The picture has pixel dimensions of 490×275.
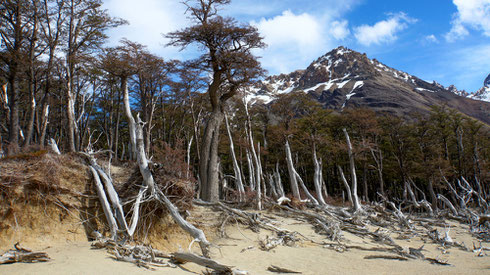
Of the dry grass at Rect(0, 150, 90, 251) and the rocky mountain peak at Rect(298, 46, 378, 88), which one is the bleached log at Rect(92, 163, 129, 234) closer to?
the dry grass at Rect(0, 150, 90, 251)

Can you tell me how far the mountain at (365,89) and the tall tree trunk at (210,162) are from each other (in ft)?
98.5

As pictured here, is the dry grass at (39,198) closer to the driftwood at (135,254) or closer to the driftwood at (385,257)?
the driftwood at (135,254)

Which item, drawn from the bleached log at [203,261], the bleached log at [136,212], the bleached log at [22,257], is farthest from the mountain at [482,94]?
the bleached log at [22,257]

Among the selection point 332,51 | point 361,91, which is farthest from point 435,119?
point 332,51

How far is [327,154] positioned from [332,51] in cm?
10879

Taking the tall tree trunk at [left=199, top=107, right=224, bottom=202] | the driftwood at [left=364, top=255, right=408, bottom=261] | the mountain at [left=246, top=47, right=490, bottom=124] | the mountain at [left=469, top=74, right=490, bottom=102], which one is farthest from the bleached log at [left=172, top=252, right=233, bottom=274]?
the mountain at [left=469, top=74, right=490, bottom=102]

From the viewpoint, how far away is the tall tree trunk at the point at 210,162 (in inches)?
457

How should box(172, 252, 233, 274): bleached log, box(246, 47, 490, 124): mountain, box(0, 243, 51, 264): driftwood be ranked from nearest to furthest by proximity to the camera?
box(0, 243, 51, 264): driftwood → box(172, 252, 233, 274): bleached log → box(246, 47, 490, 124): mountain

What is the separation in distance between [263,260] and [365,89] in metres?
78.3

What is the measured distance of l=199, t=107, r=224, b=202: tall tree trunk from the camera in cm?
1161

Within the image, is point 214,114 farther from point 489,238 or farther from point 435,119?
point 435,119

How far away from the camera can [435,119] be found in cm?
2556

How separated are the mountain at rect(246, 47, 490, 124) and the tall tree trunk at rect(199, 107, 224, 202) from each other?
98.5 feet

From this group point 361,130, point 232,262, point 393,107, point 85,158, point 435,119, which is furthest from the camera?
point 393,107
